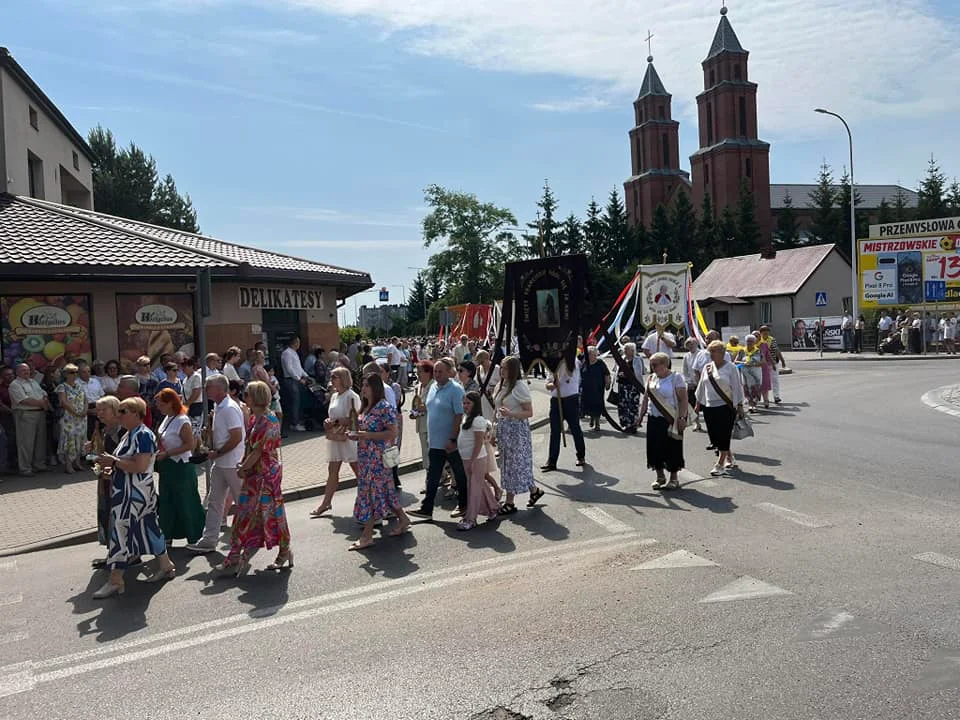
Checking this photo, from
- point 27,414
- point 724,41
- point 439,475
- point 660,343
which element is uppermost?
point 724,41

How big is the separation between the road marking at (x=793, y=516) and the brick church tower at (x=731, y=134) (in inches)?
3169

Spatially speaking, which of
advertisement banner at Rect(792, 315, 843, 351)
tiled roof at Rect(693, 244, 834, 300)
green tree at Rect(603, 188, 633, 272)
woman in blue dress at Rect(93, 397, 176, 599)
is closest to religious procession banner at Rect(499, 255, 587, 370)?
woman in blue dress at Rect(93, 397, 176, 599)

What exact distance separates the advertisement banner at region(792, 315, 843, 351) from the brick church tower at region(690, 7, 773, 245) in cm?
4135

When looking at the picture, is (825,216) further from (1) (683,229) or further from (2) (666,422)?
(2) (666,422)

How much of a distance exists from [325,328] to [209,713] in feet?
53.3

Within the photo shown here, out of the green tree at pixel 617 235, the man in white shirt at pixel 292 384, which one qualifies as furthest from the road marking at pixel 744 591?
the green tree at pixel 617 235

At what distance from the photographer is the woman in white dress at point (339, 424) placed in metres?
8.94

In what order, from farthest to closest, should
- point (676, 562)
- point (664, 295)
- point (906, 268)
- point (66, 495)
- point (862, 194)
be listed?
1. point (862, 194)
2. point (906, 268)
3. point (664, 295)
4. point (66, 495)
5. point (676, 562)

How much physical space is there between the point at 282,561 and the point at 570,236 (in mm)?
73846

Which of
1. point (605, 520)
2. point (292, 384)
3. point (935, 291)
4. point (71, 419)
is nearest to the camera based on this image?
point (605, 520)

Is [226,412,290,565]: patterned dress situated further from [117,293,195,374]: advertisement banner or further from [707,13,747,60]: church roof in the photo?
[707,13,747,60]: church roof

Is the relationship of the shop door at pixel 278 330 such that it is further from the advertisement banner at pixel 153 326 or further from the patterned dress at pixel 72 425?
the patterned dress at pixel 72 425

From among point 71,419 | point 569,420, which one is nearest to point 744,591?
point 569,420

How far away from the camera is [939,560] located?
6.34 m
